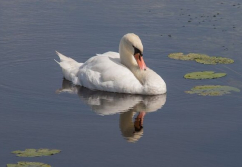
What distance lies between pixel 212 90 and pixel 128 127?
91.6 inches

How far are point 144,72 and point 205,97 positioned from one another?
1.27 m

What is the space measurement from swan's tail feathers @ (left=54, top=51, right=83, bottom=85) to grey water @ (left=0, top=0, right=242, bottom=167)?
17 centimetres

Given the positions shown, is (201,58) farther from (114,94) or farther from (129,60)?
(114,94)

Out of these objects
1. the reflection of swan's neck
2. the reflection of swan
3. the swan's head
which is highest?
the swan's head

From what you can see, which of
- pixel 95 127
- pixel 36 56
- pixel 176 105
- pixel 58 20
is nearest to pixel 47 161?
pixel 95 127

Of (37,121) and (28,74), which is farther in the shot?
(28,74)

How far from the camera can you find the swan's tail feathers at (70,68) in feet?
49.8

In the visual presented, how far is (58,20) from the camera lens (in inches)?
749

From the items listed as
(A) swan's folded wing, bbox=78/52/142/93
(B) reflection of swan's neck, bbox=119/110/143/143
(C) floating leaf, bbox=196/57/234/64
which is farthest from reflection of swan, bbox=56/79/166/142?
(C) floating leaf, bbox=196/57/234/64

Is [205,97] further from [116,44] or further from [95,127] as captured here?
[116,44]

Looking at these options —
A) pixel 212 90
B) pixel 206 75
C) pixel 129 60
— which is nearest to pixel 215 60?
pixel 206 75

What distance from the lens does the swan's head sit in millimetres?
14641

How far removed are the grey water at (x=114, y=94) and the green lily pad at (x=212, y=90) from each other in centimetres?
17

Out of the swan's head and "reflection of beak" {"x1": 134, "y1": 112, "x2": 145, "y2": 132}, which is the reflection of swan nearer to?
"reflection of beak" {"x1": 134, "y1": 112, "x2": 145, "y2": 132}
